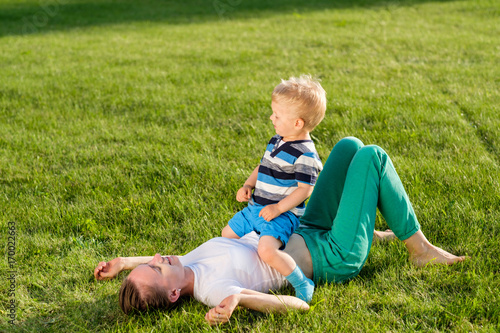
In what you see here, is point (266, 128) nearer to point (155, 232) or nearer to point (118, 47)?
point (155, 232)

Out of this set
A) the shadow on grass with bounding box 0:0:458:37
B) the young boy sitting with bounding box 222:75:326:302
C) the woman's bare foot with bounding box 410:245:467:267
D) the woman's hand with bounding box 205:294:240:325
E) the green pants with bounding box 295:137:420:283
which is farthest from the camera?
the shadow on grass with bounding box 0:0:458:37

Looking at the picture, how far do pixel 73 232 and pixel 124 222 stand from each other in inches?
16.1

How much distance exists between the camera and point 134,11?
57.0ft

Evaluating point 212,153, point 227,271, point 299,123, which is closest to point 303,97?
point 299,123

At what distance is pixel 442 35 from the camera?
11.2 meters

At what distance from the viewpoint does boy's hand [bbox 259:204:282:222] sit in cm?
300

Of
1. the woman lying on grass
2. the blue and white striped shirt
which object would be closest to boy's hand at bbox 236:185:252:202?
the blue and white striped shirt

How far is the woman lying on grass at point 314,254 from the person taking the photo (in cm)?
284

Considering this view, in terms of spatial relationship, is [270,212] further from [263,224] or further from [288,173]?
[288,173]

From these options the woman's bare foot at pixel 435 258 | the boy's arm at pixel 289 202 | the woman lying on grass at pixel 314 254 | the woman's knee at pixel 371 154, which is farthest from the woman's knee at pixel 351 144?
the woman's bare foot at pixel 435 258

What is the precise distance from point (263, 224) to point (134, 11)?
15.9 meters

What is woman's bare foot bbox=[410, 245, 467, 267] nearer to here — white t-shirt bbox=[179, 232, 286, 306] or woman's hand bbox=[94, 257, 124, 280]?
white t-shirt bbox=[179, 232, 286, 306]

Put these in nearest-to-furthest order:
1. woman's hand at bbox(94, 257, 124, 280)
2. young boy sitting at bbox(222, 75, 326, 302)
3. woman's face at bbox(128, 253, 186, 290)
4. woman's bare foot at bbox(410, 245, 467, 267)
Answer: woman's face at bbox(128, 253, 186, 290) < young boy sitting at bbox(222, 75, 326, 302) < woman's bare foot at bbox(410, 245, 467, 267) < woman's hand at bbox(94, 257, 124, 280)

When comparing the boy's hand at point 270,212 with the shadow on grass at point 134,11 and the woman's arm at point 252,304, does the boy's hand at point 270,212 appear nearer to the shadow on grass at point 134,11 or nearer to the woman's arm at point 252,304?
the woman's arm at point 252,304
